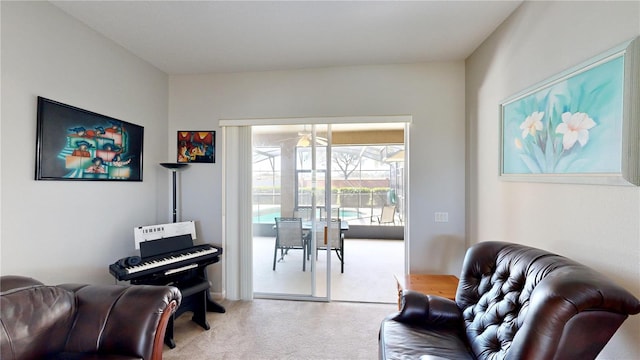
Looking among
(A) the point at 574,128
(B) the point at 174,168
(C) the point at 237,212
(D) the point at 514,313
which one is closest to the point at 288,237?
(C) the point at 237,212

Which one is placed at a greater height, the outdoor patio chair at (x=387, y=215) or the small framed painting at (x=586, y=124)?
the small framed painting at (x=586, y=124)

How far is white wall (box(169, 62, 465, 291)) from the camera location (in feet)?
9.60

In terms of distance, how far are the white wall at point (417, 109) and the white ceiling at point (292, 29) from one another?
0.53ft

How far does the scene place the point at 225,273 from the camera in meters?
3.25

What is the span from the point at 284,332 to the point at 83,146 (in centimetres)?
241

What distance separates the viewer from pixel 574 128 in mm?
1446

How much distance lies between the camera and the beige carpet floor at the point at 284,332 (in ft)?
7.26

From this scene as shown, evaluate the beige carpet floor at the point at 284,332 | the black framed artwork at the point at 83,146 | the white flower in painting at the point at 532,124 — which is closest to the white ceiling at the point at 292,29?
the black framed artwork at the point at 83,146

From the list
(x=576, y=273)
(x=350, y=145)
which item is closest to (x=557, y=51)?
(x=576, y=273)

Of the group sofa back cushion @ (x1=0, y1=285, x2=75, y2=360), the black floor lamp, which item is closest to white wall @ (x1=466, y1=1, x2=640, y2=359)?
sofa back cushion @ (x1=0, y1=285, x2=75, y2=360)

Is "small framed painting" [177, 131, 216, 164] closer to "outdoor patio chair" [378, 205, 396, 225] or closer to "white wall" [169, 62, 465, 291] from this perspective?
"white wall" [169, 62, 465, 291]

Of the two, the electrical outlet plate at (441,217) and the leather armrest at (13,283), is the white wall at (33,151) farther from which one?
the electrical outlet plate at (441,217)

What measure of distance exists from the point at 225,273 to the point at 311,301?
1.12 m

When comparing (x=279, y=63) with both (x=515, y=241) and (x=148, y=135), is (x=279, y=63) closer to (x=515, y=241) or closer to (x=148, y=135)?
(x=148, y=135)
